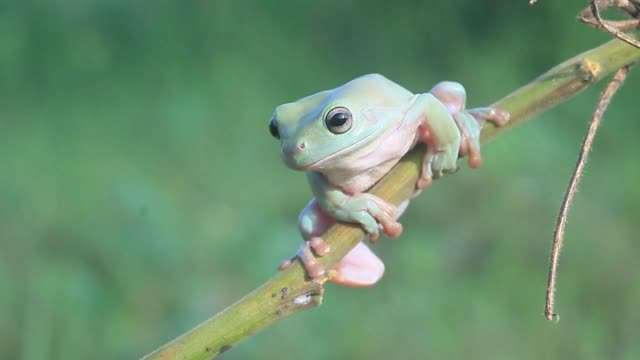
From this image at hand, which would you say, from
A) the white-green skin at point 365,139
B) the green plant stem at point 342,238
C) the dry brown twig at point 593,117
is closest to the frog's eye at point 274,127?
the white-green skin at point 365,139

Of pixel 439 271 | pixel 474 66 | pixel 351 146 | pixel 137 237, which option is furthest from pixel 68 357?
pixel 474 66

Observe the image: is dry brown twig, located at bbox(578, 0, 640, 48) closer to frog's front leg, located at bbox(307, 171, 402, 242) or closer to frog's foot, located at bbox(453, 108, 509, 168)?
frog's foot, located at bbox(453, 108, 509, 168)

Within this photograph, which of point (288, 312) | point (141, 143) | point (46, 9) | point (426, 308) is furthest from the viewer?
point (46, 9)

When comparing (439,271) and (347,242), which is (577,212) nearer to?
(439,271)

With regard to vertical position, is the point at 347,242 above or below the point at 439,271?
above

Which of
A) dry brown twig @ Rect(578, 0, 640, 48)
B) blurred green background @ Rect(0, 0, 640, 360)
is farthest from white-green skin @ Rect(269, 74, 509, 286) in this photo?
blurred green background @ Rect(0, 0, 640, 360)

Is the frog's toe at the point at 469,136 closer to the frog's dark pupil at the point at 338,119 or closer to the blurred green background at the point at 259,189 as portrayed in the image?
the frog's dark pupil at the point at 338,119
